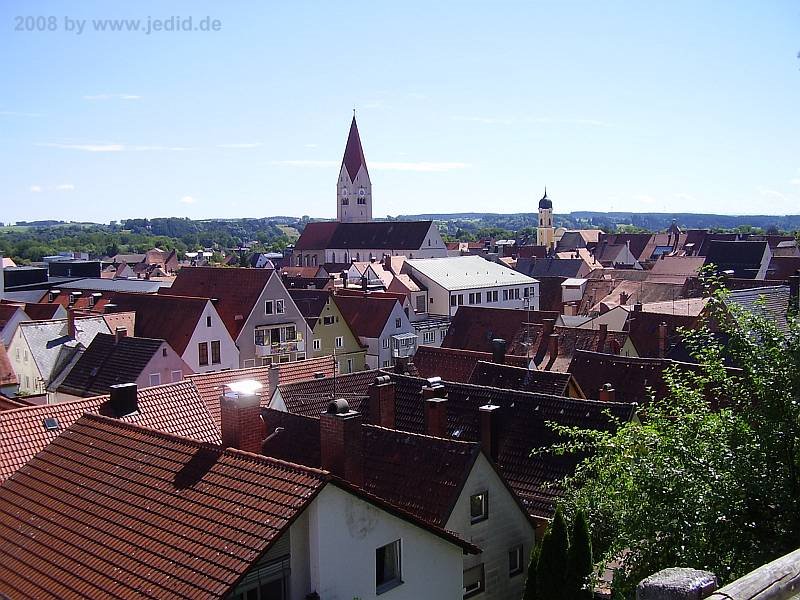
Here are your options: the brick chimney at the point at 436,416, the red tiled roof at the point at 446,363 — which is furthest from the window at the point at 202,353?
the brick chimney at the point at 436,416

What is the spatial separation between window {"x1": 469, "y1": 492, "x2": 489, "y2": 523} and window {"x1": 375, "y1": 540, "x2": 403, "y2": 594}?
433cm

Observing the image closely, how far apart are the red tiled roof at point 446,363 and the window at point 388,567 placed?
75.6 ft

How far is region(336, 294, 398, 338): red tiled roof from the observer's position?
58.8 m

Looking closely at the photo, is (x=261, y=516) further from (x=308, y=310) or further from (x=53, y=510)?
(x=308, y=310)

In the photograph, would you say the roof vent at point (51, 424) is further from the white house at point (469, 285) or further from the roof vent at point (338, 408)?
the white house at point (469, 285)

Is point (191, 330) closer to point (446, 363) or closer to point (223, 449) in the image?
point (446, 363)

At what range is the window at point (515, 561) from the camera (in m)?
19.5

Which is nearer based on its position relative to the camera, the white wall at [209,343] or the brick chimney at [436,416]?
the brick chimney at [436,416]

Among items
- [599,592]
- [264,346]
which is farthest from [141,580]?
[264,346]

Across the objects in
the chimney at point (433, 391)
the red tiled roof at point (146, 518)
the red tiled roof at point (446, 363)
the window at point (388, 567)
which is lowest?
Result: the red tiled roof at point (446, 363)

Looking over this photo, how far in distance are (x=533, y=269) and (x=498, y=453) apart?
308 feet

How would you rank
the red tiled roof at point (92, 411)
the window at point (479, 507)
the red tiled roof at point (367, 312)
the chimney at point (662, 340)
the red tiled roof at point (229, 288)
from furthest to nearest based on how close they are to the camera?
the red tiled roof at point (367, 312) < the red tiled roof at point (229, 288) < the chimney at point (662, 340) < the window at point (479, 507) < the red tiled roof at point (92, 411)

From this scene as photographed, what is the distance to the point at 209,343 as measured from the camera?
4575cm

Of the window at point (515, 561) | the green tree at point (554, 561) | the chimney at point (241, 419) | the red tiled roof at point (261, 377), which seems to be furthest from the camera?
the red tiled roof at point (261, 377)
